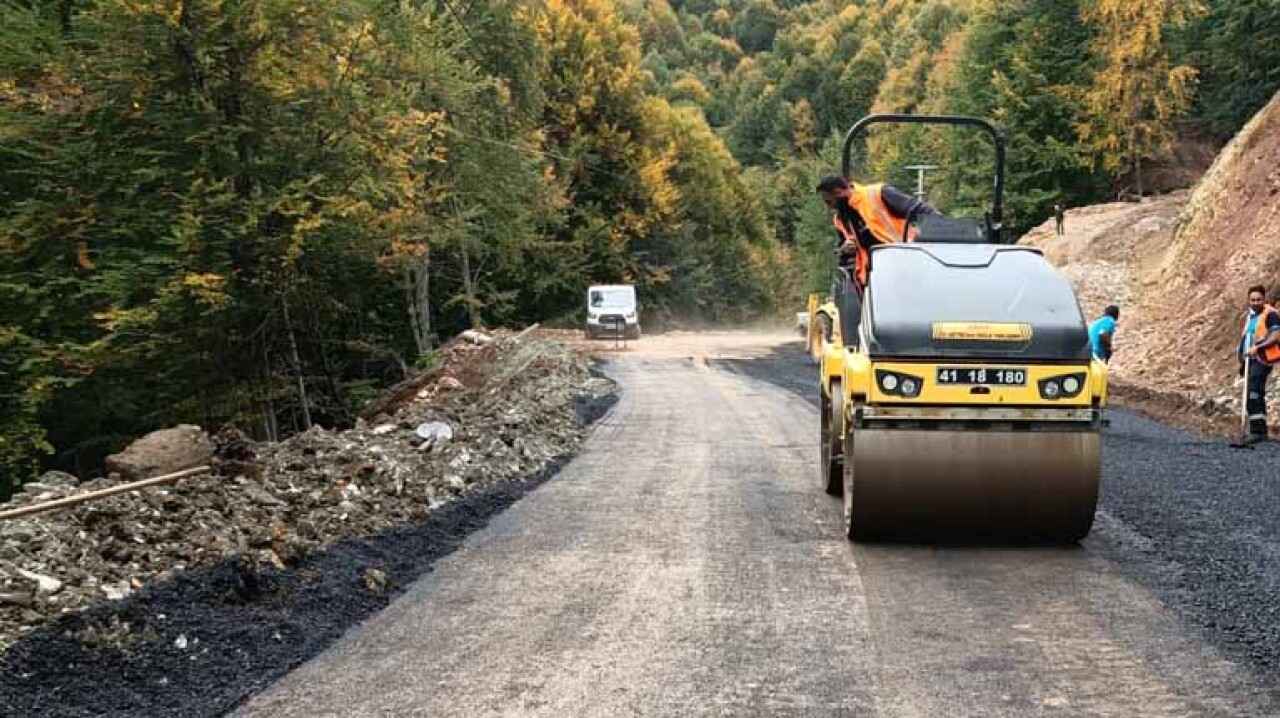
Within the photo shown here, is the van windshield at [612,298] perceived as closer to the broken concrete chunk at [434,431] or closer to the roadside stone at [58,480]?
the broken concrete chunk at [434,431]

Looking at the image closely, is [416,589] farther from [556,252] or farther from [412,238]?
[556,252]

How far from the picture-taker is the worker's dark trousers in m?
14.0

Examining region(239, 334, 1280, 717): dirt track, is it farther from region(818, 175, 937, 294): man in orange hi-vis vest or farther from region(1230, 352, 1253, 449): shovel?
region(1230, 352, 1253, 449): shovel

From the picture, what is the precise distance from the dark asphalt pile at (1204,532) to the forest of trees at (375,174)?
471 inches

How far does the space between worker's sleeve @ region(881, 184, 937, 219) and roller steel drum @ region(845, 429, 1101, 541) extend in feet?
8.33

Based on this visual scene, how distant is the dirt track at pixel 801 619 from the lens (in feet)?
16.4

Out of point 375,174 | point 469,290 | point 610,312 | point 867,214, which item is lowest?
point 610,312

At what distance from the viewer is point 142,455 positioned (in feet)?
34.4

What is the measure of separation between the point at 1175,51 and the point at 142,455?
46.5 m

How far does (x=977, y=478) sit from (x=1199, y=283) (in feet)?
66.7

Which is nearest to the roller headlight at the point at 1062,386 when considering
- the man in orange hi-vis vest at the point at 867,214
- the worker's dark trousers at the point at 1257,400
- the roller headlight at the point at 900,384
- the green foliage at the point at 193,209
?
the roller headlight at the point at 900,384

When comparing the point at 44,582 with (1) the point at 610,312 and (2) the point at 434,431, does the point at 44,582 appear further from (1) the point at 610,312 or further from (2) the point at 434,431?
(1) the point at 610,312

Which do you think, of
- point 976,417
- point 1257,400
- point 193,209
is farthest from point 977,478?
point 193,209

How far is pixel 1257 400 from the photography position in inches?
551
